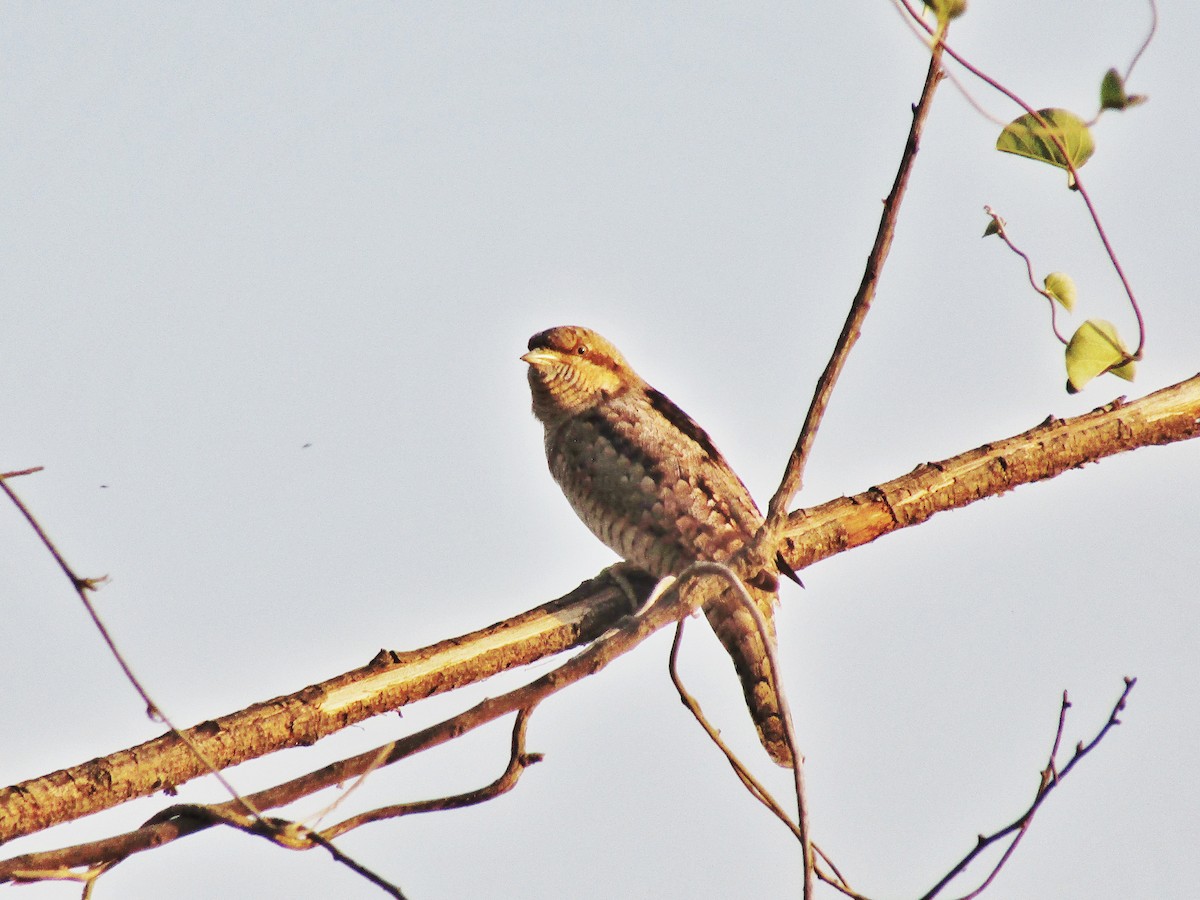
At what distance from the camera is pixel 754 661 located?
596cm

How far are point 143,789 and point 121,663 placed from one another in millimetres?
1620

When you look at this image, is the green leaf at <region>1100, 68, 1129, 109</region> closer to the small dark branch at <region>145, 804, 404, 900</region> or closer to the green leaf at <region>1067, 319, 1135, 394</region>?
the green leaf at <region>1067, 319, 1135, 394</region>

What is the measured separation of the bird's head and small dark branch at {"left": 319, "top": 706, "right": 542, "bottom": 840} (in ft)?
9.82

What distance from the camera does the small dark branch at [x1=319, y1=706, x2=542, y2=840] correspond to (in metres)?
3.53

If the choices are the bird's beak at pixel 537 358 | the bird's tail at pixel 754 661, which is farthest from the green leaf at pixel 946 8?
the bird's beak at pixel 537 358

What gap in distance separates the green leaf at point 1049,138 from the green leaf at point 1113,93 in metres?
0.18

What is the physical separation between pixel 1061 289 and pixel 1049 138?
0.61 metres

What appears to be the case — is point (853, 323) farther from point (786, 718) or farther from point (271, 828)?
point (271, 828)

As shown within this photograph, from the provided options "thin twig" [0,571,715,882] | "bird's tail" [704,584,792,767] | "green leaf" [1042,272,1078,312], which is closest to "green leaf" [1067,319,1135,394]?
"green leaf" [1042,272,1078,312]

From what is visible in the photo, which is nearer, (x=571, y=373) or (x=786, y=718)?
(x=786, y=718)

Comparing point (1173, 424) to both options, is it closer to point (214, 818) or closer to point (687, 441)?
point (687, 441)

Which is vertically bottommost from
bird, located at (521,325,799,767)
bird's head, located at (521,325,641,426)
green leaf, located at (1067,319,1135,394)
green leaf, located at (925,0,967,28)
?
Result: green leaf, located at (1067,319,1135,394)

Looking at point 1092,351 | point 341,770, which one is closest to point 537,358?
point 1092,351

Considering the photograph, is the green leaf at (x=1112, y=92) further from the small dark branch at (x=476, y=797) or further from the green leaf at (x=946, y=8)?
the small dark branch at (x=476, y=797)
